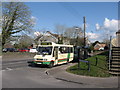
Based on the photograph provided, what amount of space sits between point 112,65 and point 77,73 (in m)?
3.29

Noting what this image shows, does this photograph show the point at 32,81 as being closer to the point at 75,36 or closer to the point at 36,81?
the point at 36,81

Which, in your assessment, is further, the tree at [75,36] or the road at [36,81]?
the tree at [75,36]

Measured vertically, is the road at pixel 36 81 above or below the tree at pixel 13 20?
below

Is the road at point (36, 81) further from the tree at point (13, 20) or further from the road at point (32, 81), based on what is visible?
the tree at point (13, 20)

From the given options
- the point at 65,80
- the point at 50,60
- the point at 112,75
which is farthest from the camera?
the point at 50,60

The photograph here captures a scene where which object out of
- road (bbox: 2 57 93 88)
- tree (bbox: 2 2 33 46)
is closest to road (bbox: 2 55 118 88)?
road (bbox: 2 57 93 88)

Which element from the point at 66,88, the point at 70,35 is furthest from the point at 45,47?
the point at 70,35

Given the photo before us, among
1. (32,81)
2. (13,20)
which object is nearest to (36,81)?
(32,81)

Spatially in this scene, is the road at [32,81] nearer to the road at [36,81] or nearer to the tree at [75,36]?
the road at [36,81]

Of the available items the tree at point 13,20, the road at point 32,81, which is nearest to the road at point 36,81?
the road at point 32,81

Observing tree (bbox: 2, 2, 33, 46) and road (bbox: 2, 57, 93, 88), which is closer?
road (bbox: 2, 57, 93, 88)

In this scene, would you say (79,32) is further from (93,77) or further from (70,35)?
(93,77)

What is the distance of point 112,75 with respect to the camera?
35.9ft

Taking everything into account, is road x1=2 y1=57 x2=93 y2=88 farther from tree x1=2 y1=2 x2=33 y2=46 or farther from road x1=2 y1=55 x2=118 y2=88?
tree x1=2 y1=2 x2=33 y2=46
